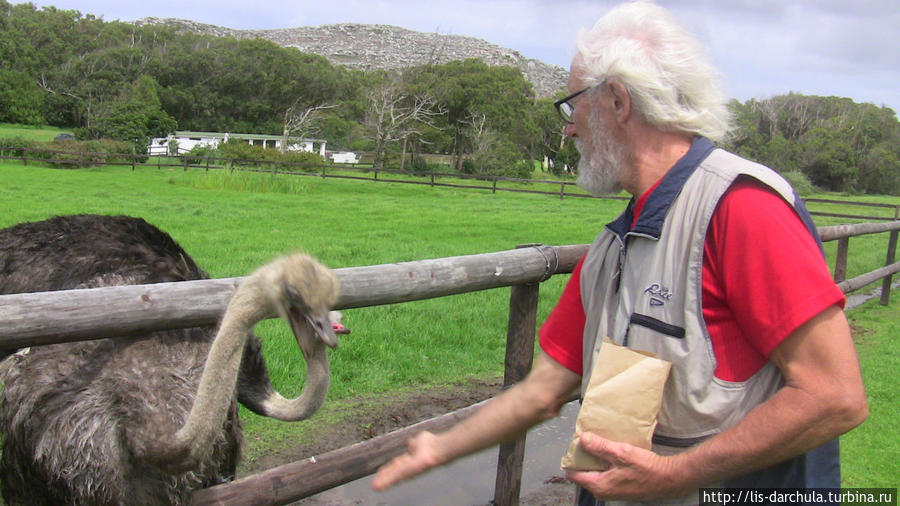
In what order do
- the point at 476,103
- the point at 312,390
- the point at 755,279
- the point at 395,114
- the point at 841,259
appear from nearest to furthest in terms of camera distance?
the point at 755,279 → the point at 312,390 → the point at 841,259 → the point at 395,114 → the point at 476,103

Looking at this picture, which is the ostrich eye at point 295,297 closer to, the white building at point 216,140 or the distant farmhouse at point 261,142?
the white building at point 216,140

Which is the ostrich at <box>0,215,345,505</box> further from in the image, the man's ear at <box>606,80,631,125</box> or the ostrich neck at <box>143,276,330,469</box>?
the man's ear at <box>606,80,631,125</box>

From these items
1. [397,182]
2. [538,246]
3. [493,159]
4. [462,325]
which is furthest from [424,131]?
[538,246]

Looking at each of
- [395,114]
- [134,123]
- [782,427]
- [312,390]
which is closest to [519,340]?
[312,390]

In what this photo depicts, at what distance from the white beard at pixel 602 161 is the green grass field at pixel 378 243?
95cm

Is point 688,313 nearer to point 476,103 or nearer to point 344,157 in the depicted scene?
point 476,103

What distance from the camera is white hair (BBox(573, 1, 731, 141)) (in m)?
1.81

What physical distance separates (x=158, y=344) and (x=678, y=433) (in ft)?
6.04

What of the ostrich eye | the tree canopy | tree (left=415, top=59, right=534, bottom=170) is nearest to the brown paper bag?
the ostrich eye

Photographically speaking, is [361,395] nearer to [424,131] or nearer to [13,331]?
[13,331]

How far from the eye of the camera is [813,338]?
1552 mm

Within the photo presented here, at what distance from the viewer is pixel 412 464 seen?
2.02 metres

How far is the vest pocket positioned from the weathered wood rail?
4.07ft

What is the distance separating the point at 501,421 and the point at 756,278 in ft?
2.75
